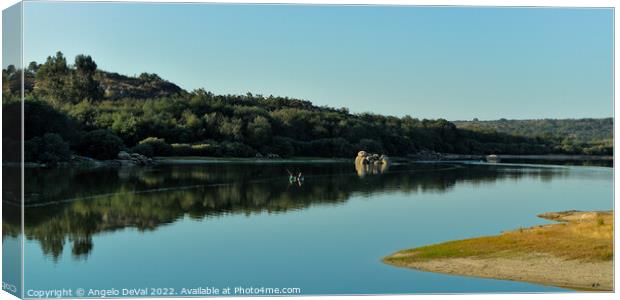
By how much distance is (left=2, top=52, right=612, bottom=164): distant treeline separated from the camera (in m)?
36.0

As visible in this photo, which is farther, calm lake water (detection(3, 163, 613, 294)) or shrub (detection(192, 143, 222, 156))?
shrub (detection(192, 143, 222, 156))

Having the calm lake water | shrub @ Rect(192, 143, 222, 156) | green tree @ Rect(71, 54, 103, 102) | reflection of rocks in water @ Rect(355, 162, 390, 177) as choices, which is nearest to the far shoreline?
shrub @ Rect(192, 143, 222, 156)

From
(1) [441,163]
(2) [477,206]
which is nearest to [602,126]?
(2) [477,206]

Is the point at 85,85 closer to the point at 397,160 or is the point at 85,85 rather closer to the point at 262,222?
the point at 397,160

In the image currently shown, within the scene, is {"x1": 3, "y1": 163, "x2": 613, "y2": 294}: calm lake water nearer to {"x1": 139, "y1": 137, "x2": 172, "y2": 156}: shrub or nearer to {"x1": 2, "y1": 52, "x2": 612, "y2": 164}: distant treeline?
{"x1": 139, "y1": 137, "x2": 172, "y2": 156}: shrub

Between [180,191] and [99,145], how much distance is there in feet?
40.8

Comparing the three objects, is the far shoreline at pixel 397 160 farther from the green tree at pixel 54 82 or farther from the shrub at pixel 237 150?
the green tree at pixel 54 82

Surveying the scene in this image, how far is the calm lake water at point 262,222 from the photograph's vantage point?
13.7 metres

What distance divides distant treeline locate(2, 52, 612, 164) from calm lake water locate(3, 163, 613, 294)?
1.84m

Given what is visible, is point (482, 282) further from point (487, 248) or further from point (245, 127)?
point (245, 127)

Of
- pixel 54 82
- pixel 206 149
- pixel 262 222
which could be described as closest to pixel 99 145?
pixel 206 149

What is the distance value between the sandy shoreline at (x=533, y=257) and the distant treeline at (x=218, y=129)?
16.9 meters

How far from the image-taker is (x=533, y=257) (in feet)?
48.2

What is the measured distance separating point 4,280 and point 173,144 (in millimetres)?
30600
